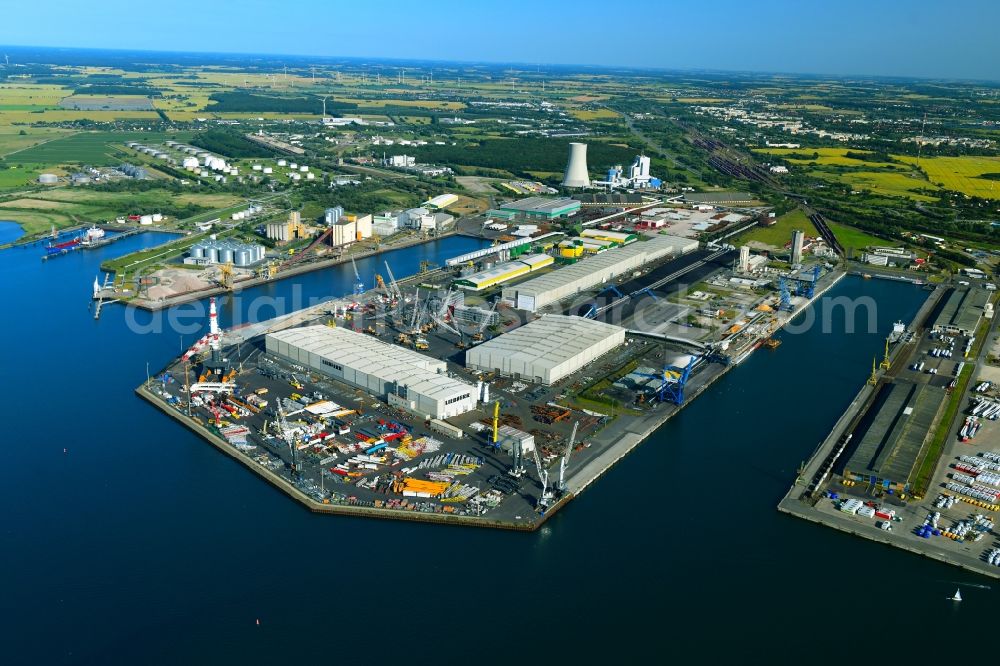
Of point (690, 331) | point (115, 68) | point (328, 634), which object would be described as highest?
point (115, 68)

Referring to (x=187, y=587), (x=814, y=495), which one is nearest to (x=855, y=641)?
(x=814, y=495)

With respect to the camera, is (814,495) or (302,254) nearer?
(814,495)

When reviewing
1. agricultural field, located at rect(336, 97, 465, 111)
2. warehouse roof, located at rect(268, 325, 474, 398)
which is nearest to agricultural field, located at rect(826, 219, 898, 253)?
warehouse roof, located at rect(268, 325, 474, 398)

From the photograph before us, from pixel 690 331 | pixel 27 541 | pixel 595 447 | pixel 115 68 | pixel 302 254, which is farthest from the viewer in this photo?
pixel 115 68

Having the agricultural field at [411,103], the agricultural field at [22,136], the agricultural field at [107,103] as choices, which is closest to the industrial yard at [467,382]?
the agricultural field at [22,136]

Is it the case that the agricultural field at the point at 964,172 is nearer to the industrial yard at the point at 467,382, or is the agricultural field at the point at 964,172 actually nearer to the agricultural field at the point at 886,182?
the agricultural field at the point at 886,182

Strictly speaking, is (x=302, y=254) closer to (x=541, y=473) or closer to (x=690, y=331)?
(x=690, y=331)
